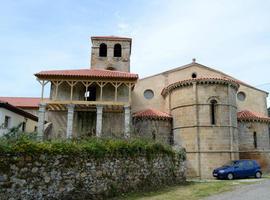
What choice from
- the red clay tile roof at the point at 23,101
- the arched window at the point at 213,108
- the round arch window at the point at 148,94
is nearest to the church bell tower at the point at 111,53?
the round arch window at the point at 148,94

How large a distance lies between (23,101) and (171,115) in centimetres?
1817

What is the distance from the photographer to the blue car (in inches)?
710

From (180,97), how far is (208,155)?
508cm

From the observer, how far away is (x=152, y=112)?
79.8 feet

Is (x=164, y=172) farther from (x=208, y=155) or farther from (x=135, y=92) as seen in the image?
(x=135, y=92)

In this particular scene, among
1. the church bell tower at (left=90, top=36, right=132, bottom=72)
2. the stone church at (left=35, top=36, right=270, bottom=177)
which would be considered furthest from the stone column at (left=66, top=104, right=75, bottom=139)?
the church bell tower at (left=90, top=36, right=132, bottom=72)

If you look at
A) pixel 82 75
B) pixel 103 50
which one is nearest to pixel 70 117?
pixel 82 75

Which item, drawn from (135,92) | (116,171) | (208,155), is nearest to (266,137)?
(208,155)

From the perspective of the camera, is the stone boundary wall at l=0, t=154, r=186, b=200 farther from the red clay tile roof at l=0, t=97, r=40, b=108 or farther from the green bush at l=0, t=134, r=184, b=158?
the red clay tile roof at l=0, t=97, r=40, b=108

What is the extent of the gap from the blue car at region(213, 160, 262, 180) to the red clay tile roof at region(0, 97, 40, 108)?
21.1 meters

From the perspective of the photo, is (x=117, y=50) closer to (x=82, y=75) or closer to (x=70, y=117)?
(x=82, y=75)

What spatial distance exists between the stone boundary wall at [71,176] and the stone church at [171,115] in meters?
7.38

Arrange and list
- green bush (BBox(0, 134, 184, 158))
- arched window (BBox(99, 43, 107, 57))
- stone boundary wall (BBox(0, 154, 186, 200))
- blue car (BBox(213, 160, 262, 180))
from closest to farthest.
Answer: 1. stone boundary wall (BBox(0, 154, 186, 200))
2. green bush (BBox(0, 134, 184, 158))
3. blue car (BBox(213, 160, 262, 180))
4. arched window (BBox(99, 43, 107, 57))

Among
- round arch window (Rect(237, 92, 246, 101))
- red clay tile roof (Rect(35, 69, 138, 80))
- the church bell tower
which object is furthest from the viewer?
the church bell tower
